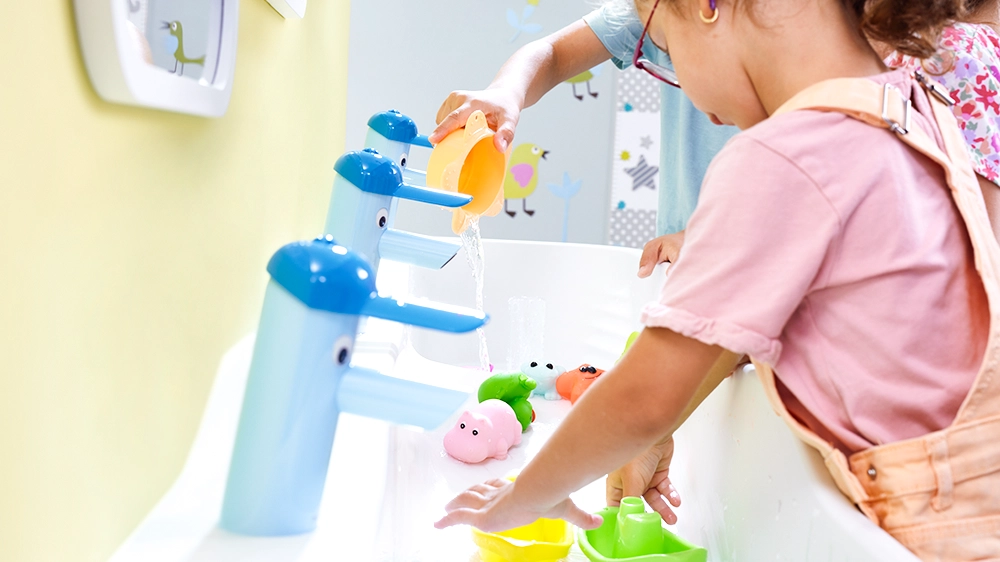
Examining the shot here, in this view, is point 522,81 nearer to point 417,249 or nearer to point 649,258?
point 649,258

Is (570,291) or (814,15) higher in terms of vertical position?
(814,15)

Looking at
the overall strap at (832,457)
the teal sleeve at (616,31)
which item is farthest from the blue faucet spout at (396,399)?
the teal sleeve at (616,31)

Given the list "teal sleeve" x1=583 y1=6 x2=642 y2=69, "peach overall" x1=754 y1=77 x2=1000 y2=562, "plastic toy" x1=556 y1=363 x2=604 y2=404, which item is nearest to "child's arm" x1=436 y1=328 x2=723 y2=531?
"peach overall" x1=754 y1=77 x2=1000 y2=562

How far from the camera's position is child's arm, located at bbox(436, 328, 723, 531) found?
1.58 ft

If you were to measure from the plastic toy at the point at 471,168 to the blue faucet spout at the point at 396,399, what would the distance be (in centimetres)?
37

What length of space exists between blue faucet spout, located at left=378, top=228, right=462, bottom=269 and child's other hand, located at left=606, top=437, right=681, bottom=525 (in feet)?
0.80

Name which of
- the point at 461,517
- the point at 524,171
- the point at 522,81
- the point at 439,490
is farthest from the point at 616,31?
the point at 524,171

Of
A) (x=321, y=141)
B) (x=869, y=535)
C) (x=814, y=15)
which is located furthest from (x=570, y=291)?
(x=869, y=535)

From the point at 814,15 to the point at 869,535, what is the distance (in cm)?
31

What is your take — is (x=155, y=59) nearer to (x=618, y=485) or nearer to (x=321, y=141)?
(x=618, y=485)

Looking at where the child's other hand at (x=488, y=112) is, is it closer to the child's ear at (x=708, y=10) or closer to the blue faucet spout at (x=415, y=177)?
the blue faucet spout at (x=415, y=177)

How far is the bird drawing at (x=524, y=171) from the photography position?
8.84 feet

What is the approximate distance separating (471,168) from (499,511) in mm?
430

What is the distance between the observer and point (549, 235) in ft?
9.03
